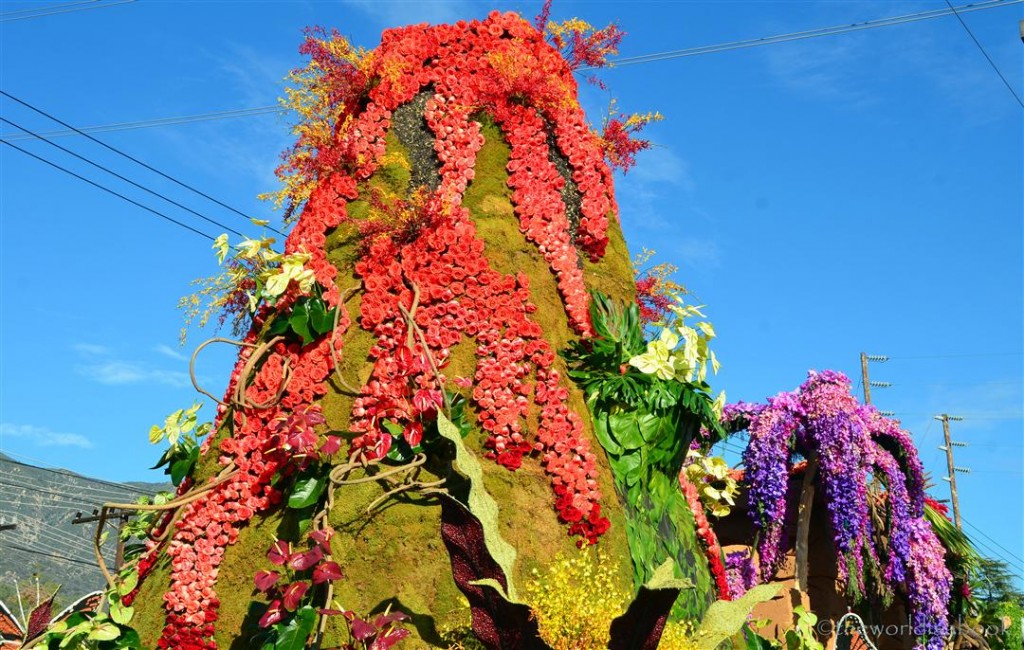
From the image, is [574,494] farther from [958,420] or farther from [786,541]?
[958,420]

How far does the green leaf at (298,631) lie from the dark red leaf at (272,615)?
62mm

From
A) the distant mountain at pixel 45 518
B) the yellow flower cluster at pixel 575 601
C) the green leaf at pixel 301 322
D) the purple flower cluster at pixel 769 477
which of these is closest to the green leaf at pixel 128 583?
the green leaf at pixel 301 322

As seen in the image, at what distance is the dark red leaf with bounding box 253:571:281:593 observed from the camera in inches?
201

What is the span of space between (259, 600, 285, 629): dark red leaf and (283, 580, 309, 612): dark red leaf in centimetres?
9

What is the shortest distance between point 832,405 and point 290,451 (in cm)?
1103

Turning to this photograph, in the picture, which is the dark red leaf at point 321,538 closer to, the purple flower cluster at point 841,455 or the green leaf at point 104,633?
the green leaf at point 104,633

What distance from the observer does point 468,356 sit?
233 inches

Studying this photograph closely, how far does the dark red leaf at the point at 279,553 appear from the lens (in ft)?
16.9

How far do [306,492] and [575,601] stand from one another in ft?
5.30

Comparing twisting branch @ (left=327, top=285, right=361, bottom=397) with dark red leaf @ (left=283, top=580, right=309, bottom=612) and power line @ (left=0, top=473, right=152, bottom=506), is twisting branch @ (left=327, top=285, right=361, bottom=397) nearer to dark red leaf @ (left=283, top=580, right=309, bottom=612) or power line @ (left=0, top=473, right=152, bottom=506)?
dark red leaf @ (left=283, top=580, right=309, bottom=612)

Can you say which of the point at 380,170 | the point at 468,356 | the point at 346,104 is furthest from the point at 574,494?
the point at 346,104

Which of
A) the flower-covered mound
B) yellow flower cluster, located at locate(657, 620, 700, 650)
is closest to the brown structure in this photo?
the flower-covered mound

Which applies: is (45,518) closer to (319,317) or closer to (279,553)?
(319,317)

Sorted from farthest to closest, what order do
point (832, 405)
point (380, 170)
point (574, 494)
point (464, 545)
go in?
point (832, 405) → point (380, 170) → point (574, 494) → point (464, 545)
